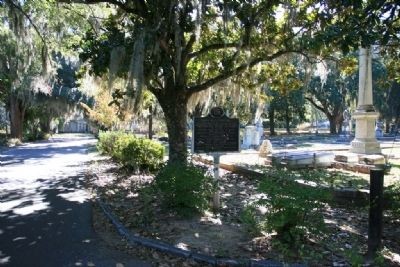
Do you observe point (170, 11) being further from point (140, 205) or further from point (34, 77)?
point (34, 77)

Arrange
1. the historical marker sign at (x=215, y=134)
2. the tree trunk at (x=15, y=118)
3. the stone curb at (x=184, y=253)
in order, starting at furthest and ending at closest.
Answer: the tree trunk at (x=15, y=118), the historical marker sign at (x=215, y=134), the stone curb at (x=184, y=253)

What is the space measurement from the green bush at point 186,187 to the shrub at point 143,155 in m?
5.86

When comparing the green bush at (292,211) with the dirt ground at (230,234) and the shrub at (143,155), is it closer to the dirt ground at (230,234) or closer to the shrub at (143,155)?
the dirt ground at (230,234)

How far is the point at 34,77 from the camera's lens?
96.8ft

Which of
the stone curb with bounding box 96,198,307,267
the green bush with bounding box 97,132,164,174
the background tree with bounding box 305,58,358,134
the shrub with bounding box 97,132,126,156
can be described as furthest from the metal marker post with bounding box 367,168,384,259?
the background tree with bounding box 305,58,358,134

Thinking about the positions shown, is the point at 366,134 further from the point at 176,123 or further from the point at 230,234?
the point at 230,234

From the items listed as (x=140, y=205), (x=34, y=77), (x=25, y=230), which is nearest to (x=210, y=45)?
(x=140, y=205)

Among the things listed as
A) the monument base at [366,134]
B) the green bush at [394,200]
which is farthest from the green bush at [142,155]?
the green bush at [394,200]

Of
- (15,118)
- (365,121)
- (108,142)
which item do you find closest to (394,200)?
(365,121)

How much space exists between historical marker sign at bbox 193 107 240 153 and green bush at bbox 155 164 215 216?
1.76 feet

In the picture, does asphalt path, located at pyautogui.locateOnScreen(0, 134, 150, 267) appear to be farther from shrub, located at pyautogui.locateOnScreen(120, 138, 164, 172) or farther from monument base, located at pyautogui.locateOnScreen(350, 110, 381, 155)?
monument base, located at pyautogui.locateOnScreen(350, 110, 381, 155)

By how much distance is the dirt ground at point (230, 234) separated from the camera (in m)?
5.76

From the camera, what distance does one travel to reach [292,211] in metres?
5.77

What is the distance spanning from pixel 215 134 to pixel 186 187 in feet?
4.38
